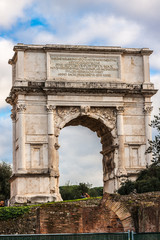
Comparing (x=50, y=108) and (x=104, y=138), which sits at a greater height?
(x=50, y=108)

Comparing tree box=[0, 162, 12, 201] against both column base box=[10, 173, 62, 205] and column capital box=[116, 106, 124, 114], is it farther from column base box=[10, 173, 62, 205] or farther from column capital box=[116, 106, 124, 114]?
column capital box=[116, 106, 124, 114]

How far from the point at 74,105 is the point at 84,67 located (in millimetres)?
2438

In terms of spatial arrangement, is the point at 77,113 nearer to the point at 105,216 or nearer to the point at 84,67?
the point at 84,67

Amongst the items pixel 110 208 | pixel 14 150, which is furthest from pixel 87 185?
pixel 110 208

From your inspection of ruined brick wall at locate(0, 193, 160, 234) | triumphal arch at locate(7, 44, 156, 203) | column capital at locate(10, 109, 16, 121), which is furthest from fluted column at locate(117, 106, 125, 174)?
ruined brick wall at locate(0, 193, 160, 234)

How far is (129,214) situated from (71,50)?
61.6 feet

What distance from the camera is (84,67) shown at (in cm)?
3441

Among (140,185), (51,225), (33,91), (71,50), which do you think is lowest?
(51,225)

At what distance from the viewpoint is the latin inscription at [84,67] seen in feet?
112

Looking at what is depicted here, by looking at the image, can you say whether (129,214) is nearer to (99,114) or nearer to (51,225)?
(51,225)

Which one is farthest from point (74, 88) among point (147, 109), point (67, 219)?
point (67, 219)

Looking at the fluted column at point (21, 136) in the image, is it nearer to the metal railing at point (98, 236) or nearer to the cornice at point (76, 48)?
the cornice at point (76, 48)

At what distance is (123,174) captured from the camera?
3316 centimetres

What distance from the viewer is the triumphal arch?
32.9 metres
